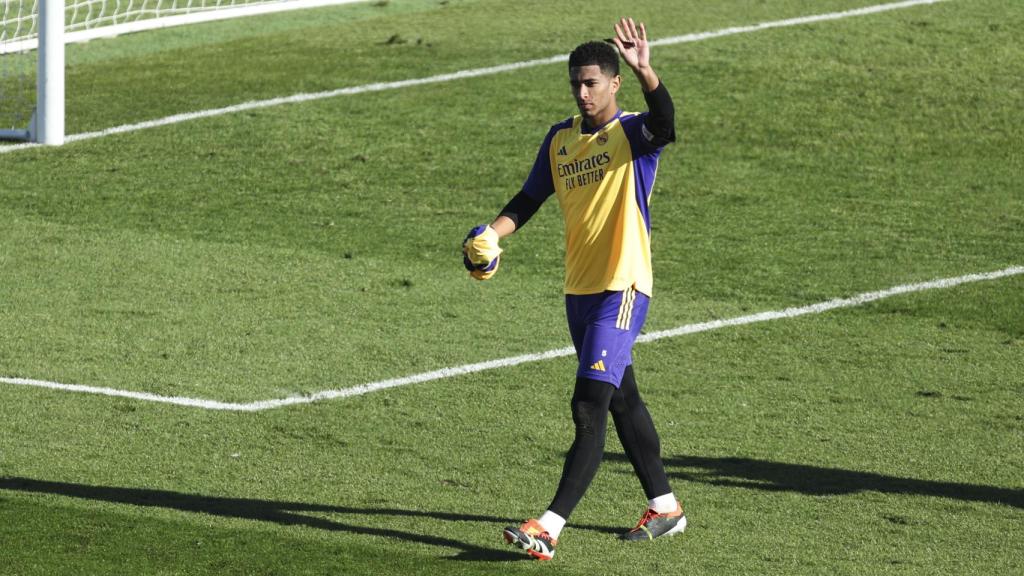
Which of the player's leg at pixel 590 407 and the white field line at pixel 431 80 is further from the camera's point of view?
the white field line at pixel 431 80

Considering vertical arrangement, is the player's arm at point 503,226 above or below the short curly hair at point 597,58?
below

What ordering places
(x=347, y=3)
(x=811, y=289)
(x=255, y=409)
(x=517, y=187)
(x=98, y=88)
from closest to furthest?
1. (x=255, y=409)
2. (x=811, y=289)
3. (x=517, y=187)
4. (x=98, y=88)
5. (x=347, y=3)

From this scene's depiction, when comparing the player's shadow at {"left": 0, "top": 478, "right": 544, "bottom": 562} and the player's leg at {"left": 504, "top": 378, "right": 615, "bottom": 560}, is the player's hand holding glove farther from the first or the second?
the player's shadow at {"left": 0, "top": 478, "right": 544, "bottom": 562}

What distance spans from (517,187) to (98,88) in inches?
193

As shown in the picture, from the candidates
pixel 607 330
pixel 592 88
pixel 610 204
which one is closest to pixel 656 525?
pixel 607 330

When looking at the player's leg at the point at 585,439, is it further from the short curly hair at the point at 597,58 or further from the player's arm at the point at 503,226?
the short curly hair at the point at 597,58

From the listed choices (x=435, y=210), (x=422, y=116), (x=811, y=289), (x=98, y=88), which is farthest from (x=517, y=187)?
(x=98, y=88)

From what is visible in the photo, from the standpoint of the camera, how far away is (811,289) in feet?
35.4

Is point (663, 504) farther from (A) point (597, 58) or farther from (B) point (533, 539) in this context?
(A) point (597, 58)

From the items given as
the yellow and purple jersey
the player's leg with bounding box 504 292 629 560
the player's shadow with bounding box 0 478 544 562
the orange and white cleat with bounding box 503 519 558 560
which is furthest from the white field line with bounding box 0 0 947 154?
the orange and white cleat with bounding box 503 519 558 560

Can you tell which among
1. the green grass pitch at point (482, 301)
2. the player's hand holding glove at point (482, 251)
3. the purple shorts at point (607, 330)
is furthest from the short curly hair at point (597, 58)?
the green grass pitch at point (482, 301)

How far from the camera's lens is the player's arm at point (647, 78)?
20.3 feet

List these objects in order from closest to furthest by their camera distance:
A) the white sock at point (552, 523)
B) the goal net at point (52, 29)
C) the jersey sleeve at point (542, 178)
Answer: the white sock at point (552, 523), the jersey sleeve at point (542, 178), the goal net at point (52, 29)

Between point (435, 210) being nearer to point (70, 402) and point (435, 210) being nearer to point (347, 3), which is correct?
point (70, 402)
